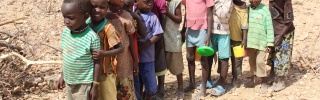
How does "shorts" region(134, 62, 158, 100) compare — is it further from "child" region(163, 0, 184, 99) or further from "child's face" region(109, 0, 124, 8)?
"child's face" region(109, 0, 124, 8)

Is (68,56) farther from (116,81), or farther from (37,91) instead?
(37,91)

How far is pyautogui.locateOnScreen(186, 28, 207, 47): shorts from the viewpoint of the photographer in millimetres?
4641

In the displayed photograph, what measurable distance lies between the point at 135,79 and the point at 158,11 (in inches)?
27.8

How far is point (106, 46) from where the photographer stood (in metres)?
3.45

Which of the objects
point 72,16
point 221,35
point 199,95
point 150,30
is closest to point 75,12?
point 72,16

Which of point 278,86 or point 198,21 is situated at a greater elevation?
point 198,21

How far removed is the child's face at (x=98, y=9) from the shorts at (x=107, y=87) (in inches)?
19.4

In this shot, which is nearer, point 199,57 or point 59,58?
point 199,57

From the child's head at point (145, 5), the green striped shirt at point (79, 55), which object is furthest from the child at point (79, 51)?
the child's head at point (145, 5)

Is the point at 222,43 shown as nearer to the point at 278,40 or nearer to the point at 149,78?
the point at 278,40

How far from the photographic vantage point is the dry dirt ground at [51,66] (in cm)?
485

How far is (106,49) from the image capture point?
3455 millimetres

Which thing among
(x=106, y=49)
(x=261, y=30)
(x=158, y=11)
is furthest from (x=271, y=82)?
(x=106, y=49)

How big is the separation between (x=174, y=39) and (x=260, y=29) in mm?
927
